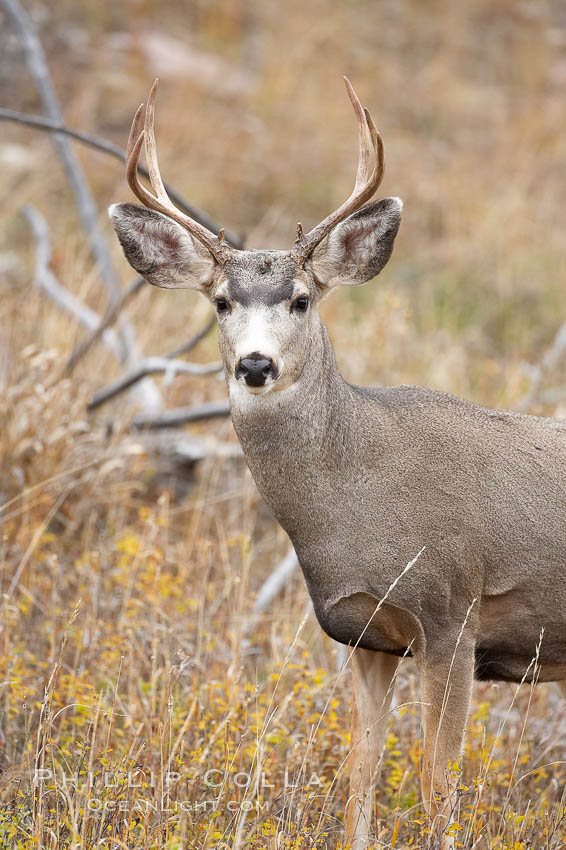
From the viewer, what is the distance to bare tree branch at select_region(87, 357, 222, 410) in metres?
6.30

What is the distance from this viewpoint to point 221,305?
4.14 meters

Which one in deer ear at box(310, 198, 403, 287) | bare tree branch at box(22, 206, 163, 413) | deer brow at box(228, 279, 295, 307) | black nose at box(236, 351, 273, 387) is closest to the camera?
black nose at box(236, 351, 273, 387)

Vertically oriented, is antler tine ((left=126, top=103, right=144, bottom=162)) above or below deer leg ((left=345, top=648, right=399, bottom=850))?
above

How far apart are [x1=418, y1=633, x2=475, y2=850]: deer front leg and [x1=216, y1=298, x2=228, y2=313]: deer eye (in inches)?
55.6

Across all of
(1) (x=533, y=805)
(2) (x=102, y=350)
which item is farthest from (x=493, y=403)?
(1) (x=533, y=805)

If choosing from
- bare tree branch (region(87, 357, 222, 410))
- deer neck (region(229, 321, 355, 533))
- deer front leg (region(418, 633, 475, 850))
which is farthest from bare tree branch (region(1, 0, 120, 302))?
deer front leg (region(418, 633, 475, 850))

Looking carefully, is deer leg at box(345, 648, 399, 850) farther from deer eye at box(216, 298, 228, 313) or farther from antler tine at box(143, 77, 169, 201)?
antler tine at box(143, 77, 169, 201)

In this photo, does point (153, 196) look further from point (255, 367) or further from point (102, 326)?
point (102, 326)

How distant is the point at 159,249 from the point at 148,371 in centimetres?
205

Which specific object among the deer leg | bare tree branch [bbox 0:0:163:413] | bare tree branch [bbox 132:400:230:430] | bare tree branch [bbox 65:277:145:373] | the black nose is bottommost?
the deer leg

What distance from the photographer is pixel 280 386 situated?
396cm

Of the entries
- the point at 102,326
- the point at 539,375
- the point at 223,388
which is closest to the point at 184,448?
the point at 102,326

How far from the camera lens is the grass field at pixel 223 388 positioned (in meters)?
4.03

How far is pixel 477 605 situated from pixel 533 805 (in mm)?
1151
